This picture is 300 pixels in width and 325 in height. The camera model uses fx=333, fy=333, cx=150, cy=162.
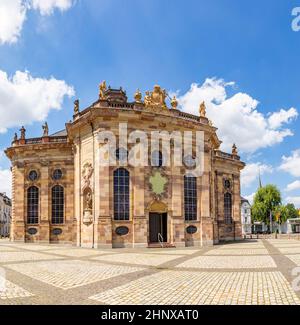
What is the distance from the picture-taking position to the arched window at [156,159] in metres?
27.2

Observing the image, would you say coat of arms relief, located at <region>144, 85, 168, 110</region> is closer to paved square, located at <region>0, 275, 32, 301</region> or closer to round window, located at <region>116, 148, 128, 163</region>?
round window, located at <region>116, 148, 128, 163</region>

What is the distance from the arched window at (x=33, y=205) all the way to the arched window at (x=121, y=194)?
37.6 feet

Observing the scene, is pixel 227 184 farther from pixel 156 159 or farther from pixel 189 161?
pixel 156 159

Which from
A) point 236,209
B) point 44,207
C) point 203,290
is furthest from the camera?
point 236,209

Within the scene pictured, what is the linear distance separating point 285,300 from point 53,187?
27805 mm

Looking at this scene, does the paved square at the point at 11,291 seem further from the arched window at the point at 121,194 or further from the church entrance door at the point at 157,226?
the church entrance door at the point at 157,226

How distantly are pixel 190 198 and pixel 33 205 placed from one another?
1593cm

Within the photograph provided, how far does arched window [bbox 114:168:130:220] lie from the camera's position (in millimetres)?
25734

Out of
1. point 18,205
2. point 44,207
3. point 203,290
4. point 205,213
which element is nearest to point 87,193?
point 44,207

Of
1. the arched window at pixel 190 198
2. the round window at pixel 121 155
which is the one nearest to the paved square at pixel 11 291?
the round window at pixel 121 155

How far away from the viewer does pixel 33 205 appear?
33375 millimetres
